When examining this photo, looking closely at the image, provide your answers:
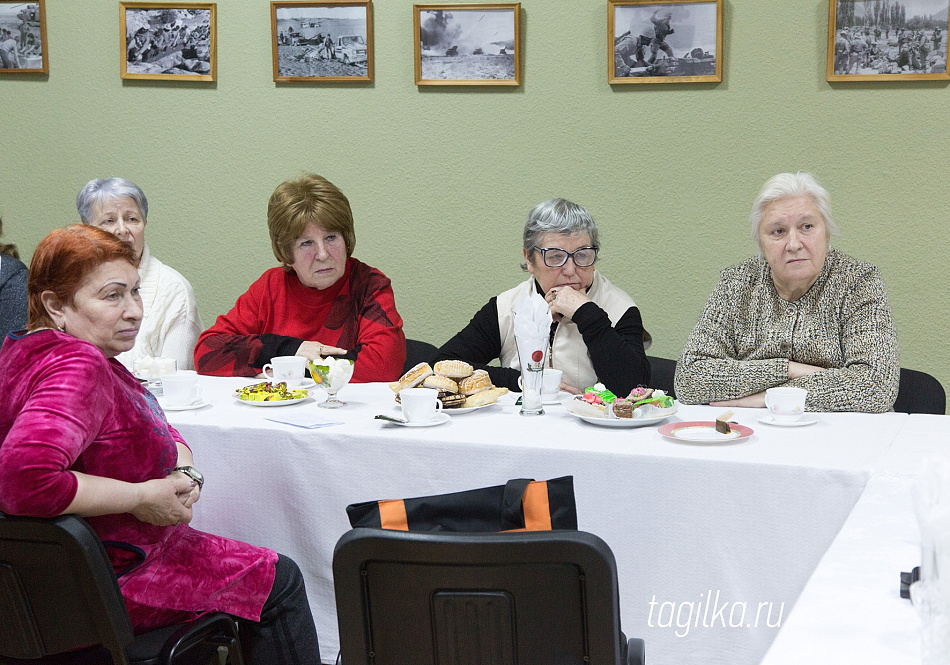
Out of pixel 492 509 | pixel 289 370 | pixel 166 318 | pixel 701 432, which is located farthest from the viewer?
pixel 166 318

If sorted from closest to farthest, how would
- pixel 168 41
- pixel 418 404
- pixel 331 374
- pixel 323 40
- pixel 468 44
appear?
pixel 418 404 → pixel 331 374 → pixel 468 44 → pixel 323 40 → pixel 168 41

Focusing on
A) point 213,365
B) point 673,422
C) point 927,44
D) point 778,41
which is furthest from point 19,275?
point 927,44

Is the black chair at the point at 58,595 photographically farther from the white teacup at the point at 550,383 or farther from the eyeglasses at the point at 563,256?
the eyeglasses at the point at 563,256

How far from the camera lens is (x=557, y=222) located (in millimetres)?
2770

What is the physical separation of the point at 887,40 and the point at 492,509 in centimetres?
278

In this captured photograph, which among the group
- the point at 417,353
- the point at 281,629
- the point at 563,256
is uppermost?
the point at 563,256

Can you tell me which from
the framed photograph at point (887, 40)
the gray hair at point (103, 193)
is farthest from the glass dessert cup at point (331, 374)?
the framed photograph at point (887, 40)

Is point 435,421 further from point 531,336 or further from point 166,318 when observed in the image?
point 166,318

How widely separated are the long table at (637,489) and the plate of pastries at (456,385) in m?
0.04

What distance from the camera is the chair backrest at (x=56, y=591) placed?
145 cm

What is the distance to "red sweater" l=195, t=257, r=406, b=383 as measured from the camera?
295cm

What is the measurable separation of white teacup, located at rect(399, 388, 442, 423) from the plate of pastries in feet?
0.41

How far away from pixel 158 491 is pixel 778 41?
2.85m

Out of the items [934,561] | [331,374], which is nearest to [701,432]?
[331,374]
